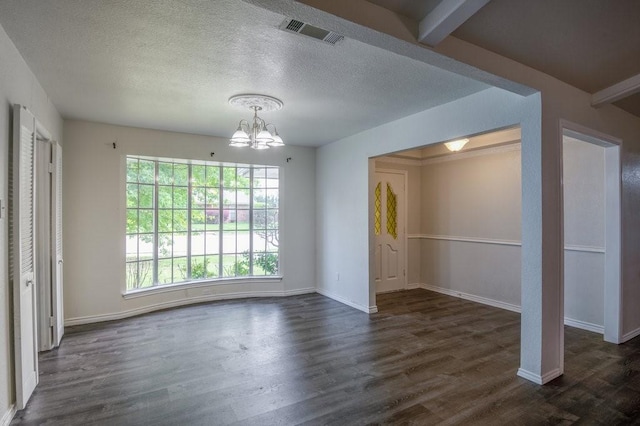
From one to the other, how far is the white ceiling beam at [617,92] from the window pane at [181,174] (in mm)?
5109

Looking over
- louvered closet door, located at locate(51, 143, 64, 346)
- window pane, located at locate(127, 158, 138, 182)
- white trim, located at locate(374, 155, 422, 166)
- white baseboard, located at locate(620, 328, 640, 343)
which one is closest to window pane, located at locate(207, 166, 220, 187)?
window pane, located at locate(127, 158, 138, 182)

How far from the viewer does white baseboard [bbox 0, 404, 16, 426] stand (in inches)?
81.6

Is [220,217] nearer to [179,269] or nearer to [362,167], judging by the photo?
[179,269]

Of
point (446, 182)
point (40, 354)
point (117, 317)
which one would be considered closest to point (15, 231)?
point (40, 354)

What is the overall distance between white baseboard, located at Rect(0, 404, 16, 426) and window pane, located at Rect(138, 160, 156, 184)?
10.2 feet

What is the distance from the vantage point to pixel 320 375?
2791mm

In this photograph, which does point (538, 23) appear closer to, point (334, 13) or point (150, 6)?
point (334, 13)

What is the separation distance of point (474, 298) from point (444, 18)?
15.3 feet

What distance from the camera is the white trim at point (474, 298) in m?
4.73

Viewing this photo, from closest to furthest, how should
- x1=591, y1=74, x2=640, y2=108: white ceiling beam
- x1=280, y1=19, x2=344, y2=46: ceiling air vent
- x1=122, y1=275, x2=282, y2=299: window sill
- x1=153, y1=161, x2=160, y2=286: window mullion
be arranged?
1. x1=280, y1=19, x2=344, y2=46: ceiling air vent
2. x1=591, y1=74, x2=640, y2=108: white ceiling beam
3. x1=122, y1=275, x2=282, y2=299: window sill
4. x1=153, y1=161, x2=160, y2=286: window mullion

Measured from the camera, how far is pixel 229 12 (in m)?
1.88

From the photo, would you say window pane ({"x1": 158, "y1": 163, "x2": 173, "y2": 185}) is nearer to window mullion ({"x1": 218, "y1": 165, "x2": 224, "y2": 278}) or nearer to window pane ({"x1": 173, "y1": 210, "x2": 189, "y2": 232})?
window pane ({"x1": 173, "y1": 210, "x2": 189, "y2": 232})

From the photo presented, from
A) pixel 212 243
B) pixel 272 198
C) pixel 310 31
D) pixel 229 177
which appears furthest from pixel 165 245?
pixel 310 31

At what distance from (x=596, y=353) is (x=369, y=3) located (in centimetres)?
385
